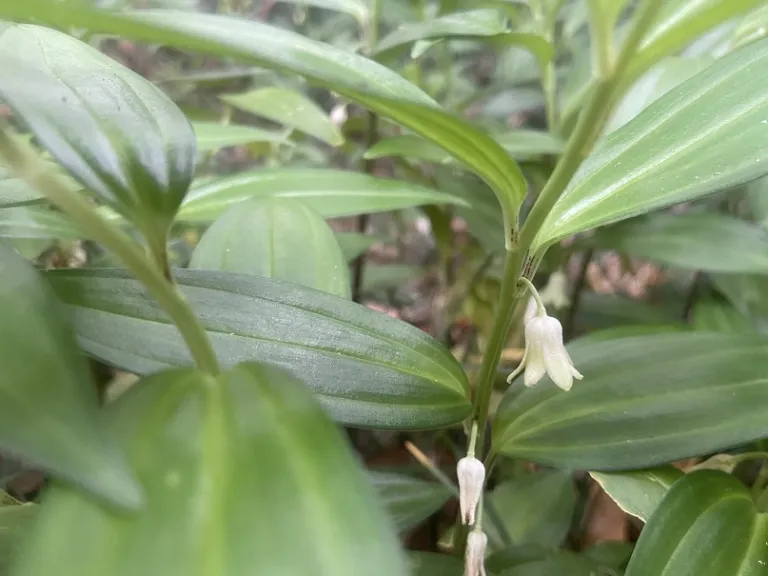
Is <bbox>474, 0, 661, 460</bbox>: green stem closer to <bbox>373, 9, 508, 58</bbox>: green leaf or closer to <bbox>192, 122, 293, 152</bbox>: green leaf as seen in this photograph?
<bbox>373, 9, 508, 58</bbox>: green leaf

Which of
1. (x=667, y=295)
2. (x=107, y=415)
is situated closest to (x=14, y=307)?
(x=107, y=415)

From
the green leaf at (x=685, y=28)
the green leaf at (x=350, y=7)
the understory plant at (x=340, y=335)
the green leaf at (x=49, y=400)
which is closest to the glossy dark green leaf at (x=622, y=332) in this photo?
the understory plant at (x=340, y=335)

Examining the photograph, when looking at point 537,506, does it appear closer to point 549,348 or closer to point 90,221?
point 549,348

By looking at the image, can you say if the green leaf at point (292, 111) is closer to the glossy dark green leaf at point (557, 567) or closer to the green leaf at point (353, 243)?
the green leaf at point (353, 243)

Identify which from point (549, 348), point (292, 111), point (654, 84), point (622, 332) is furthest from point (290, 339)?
point (292, 111)

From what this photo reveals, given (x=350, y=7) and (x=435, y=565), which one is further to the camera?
(x=350, y=7)
